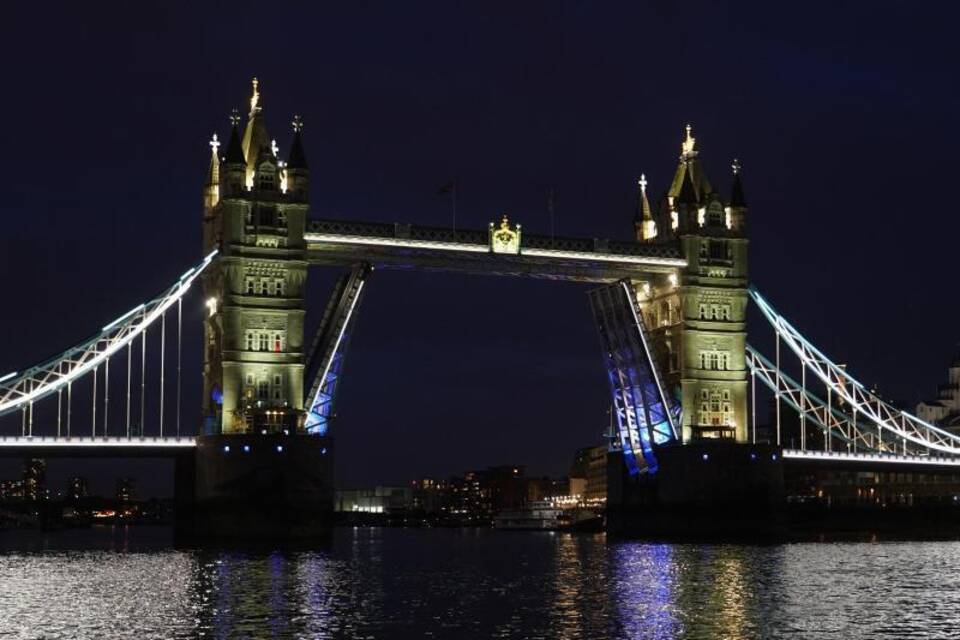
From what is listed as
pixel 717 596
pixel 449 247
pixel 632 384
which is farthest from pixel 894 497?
pixel 717 596

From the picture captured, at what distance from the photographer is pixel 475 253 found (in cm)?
9519

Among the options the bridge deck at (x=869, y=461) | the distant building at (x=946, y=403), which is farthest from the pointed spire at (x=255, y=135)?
the distant building at (x=946, y=403)

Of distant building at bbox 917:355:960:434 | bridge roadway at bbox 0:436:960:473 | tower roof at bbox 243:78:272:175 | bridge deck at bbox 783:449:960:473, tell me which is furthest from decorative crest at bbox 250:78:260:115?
distant building at bbox 917:355:960:434

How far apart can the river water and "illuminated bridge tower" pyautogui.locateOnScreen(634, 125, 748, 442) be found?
652 inches

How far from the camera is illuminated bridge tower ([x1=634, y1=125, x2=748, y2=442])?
334 ft

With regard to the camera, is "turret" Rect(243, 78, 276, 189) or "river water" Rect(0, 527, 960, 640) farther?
"turret" Rect(243, 78, 276, 189)

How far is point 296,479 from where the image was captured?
86.9 meters

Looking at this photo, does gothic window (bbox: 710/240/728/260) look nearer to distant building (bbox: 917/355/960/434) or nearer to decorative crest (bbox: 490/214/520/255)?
decorative crest (bbox: 490/214/520/255)

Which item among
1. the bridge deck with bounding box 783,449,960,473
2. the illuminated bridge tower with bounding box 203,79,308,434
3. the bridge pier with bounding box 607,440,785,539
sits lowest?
the bridge pier with bounding box 607,440,785,539

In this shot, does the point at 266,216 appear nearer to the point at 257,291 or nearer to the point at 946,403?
the point at 257,291

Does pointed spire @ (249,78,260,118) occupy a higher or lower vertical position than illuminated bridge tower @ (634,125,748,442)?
higher

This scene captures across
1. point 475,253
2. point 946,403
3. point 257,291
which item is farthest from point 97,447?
point 946,403

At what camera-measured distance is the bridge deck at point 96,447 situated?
8712 cm

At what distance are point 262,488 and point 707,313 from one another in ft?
100
